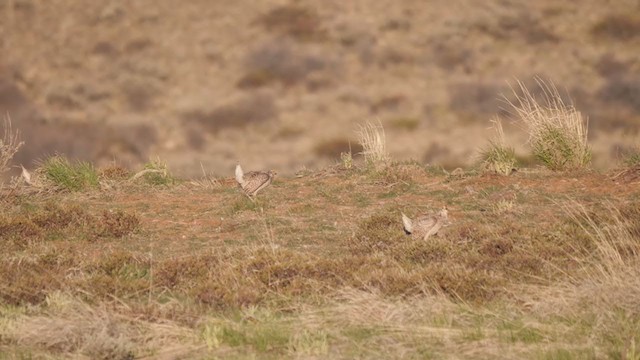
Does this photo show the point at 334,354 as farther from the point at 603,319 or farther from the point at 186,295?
the point at 186,295

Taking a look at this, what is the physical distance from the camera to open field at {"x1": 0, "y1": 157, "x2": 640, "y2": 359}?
641cm

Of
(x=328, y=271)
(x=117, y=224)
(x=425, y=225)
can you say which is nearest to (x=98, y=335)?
(x=328, y=271)

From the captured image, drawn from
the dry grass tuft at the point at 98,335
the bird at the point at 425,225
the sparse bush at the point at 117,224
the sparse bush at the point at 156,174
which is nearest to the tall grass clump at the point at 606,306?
the dry grass tuft at the point at 98,335

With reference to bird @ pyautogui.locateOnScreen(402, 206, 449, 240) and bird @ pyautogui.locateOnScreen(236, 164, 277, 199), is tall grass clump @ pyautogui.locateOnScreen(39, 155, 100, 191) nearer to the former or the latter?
bird @ pyautogui.locateOnScreen(236, 164, 277, 199)

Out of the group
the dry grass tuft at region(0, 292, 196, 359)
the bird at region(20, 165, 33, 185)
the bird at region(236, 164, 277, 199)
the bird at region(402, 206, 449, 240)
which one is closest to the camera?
the dry grass tuft at region(0, 292, 196, 359)

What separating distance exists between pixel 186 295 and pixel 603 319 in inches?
146

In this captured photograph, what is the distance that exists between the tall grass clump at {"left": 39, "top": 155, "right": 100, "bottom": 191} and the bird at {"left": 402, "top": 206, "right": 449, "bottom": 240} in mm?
6701

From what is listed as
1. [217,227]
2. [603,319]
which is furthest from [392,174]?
[603,319]

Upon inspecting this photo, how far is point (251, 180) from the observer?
559 inches

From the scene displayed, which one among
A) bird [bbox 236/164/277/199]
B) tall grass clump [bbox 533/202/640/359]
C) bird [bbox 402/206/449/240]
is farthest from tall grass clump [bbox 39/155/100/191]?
tall grass clump [bbox 533/202/640/359]

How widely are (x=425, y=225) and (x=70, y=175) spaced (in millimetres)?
7278

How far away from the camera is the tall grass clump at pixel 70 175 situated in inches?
617

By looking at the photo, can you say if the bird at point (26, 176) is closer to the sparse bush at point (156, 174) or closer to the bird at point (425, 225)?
the sparse bush at point (156, 174)

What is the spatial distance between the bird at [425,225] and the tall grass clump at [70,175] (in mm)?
6701
